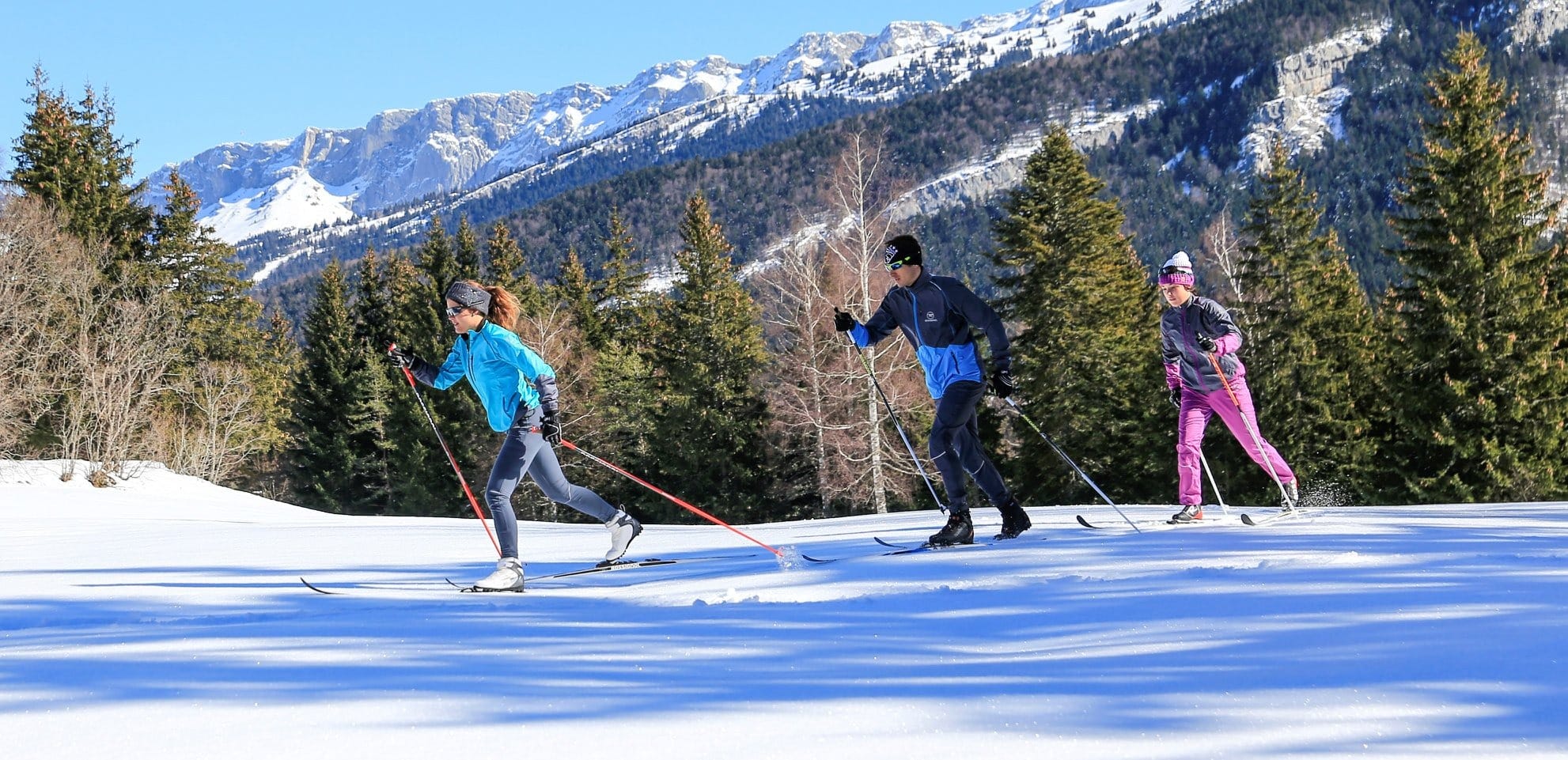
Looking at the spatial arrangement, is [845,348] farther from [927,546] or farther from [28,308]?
[28,308]

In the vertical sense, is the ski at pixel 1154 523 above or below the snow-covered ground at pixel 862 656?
below

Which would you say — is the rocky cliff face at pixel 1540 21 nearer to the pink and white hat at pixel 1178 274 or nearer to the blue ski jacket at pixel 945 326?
the pink and white hat at pixel 1178 274

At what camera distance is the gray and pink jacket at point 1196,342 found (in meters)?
7.48

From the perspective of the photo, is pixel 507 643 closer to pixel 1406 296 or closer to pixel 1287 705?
pixel 1287 705

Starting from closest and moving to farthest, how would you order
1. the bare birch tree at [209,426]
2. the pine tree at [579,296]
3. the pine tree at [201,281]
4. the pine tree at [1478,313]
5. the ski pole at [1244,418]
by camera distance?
the ski pole at [1244,418] < the pine tree at [1478,313] < the bare birch tree at [209,426] < the pine tree at [201,281] < the pine tree at [579,296]

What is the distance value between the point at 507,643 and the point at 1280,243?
97.3ft

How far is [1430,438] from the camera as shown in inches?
931

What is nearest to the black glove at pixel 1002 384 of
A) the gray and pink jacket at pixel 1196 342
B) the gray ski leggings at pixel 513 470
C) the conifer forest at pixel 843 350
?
the gray and pink jacket at pixel 1196 342

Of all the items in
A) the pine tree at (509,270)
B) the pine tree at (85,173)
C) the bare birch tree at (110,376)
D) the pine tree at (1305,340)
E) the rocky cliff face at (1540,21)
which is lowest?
the pine tree at (1305,340)

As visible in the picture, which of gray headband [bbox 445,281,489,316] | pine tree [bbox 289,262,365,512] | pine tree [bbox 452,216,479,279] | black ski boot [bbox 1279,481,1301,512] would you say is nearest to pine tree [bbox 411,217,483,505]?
pine tree [bbox 452,216,479,279]

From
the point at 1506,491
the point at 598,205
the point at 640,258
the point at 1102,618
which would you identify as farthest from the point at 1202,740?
the point at 598,205

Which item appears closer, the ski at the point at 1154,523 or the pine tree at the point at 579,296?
the ski at the point at 1154,523

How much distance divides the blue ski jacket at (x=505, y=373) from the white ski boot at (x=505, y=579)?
75 cm

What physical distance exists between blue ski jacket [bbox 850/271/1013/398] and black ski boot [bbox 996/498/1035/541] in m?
0.97
